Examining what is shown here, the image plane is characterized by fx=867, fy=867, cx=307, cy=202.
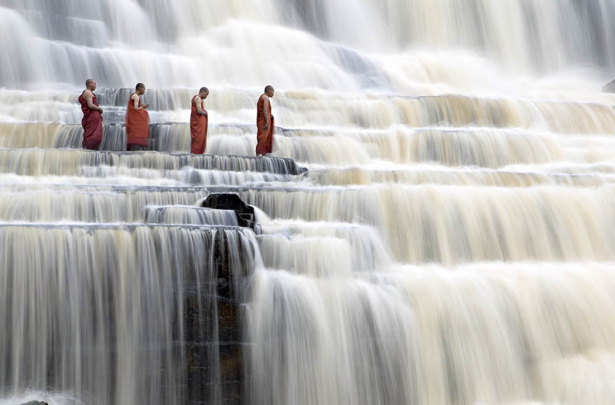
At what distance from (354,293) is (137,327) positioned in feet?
8.25

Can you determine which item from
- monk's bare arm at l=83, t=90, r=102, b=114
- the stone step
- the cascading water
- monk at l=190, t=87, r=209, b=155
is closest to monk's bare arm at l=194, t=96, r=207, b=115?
monk at l=190, t=87, r=209, b=155

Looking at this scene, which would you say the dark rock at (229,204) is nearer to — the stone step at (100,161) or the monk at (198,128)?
the stone step at (100,161)

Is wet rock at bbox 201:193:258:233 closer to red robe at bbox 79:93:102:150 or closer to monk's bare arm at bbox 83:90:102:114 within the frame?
red robe at bbox 79:93:102:150

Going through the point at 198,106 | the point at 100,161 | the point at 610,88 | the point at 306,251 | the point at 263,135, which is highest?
the point at 610,88

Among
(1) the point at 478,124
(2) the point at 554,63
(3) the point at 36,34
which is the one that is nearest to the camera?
(1) the point at 478,124

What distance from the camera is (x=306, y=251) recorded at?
10094mm

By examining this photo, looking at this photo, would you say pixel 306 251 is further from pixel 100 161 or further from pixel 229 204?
pixel 100 161

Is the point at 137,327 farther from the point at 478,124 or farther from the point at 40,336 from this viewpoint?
the point at 478,124

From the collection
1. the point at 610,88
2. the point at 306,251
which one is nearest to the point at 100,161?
the point at 306,251

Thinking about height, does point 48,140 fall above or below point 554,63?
below

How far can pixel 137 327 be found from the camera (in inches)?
351

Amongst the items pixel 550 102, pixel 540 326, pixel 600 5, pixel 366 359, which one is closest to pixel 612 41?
pixel 600 5

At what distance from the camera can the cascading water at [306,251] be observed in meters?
8.87

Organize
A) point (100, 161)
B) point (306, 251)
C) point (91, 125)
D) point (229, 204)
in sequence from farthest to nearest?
point (91, 125)
point (100, 161)
point (229, 204)
point (306, 251)
